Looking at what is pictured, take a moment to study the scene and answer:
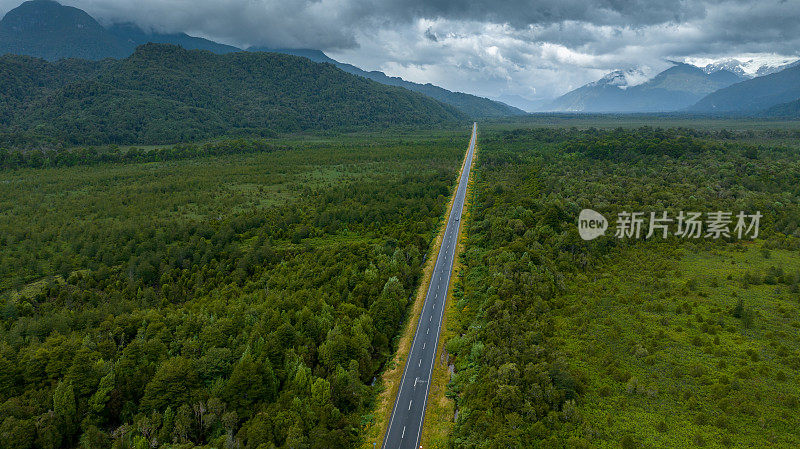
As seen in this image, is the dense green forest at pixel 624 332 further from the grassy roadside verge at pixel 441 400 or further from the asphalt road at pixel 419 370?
the asphalt road at pixel 419 370

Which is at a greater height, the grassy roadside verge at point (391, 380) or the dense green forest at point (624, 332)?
the dense green forest at point (624, 332)

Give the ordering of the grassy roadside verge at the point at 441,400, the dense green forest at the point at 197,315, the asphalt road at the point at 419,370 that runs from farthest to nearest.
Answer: the asphalt road at the point at 419,370 < the grassy roadside verge at the point at 441,400 < the dense green forest at the point at 197,315

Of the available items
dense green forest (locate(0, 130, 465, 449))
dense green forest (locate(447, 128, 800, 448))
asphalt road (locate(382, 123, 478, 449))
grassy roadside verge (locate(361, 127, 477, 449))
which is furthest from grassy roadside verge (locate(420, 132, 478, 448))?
dense green forest (locate(0, 130, 465, 449))

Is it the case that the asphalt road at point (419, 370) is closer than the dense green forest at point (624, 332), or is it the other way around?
the dense green forest at point (624, 332)

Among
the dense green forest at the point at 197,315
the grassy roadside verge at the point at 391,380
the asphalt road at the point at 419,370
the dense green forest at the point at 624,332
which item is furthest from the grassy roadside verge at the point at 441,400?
the dense green forest at the point at 197,315

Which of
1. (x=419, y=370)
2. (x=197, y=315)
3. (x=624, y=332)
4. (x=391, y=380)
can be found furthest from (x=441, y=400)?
(x=197, y=315)

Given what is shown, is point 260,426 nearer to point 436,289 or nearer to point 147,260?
point 436,289

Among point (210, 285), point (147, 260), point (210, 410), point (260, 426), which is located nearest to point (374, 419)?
point (260, 426)
